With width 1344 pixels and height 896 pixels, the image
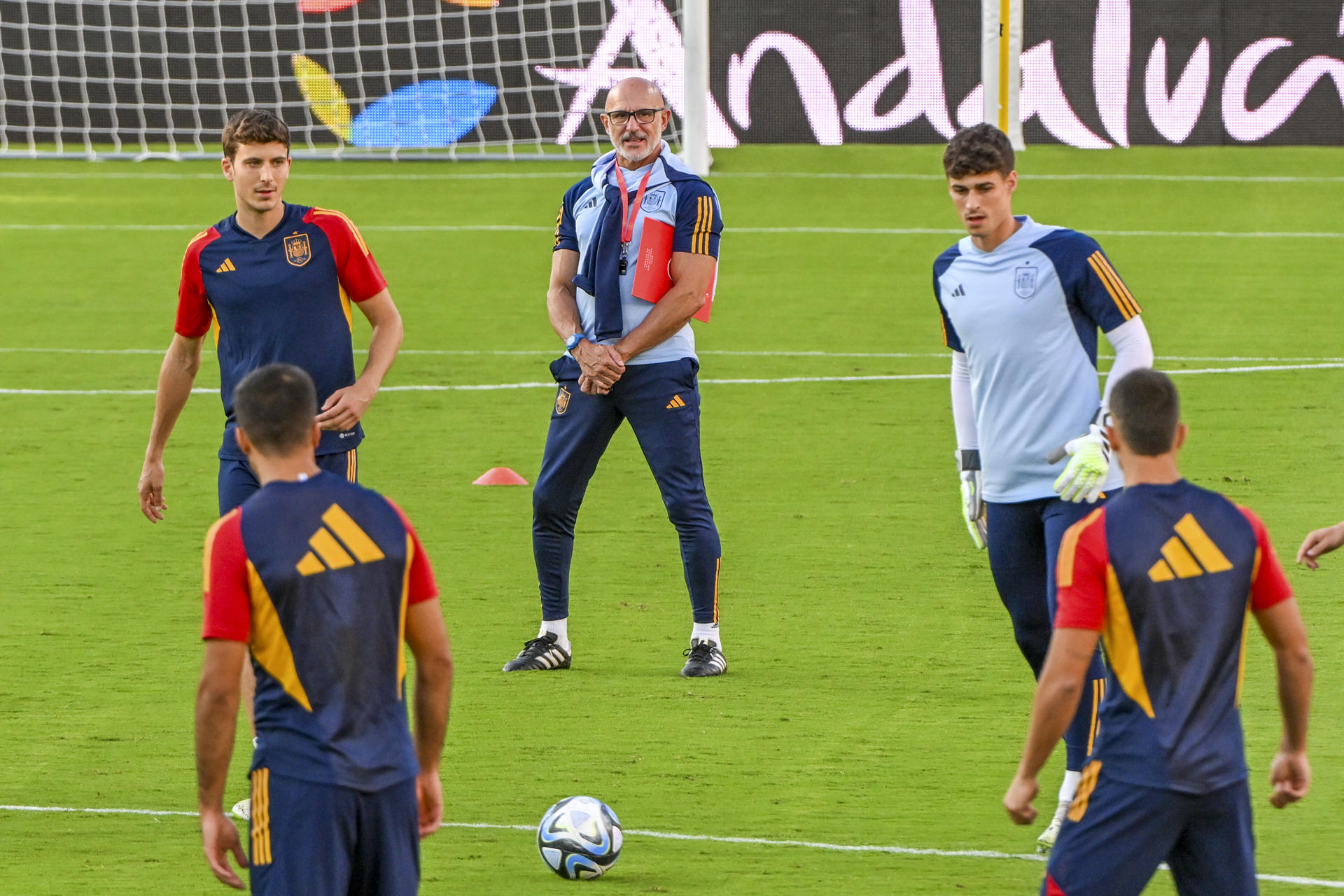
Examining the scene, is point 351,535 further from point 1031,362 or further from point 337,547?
point 1031,362

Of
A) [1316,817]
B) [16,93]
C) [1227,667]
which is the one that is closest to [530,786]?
[1316,817]

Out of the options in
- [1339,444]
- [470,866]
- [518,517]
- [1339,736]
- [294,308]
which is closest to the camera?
[470,866]

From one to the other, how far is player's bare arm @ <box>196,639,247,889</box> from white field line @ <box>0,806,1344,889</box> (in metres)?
2.05

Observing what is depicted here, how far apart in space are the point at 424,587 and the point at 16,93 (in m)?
22.1

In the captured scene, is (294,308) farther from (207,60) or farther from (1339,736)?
(207,60)

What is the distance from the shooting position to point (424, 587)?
3.78m

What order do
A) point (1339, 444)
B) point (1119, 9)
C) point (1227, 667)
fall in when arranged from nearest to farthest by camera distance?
point (1227, 667), point (1339, 444), point (1119, 9)

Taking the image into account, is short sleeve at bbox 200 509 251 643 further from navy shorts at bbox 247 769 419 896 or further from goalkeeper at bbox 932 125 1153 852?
goalkeeper at bbox 932 125 1153 852

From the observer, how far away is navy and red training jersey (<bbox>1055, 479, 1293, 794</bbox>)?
3689mm

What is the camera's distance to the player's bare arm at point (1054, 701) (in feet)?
12.3

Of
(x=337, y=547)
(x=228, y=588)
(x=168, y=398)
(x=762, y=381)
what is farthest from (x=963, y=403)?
(x=762, y=381)

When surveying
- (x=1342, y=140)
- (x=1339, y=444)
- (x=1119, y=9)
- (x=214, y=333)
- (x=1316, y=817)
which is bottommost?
(x=1316, y=817)

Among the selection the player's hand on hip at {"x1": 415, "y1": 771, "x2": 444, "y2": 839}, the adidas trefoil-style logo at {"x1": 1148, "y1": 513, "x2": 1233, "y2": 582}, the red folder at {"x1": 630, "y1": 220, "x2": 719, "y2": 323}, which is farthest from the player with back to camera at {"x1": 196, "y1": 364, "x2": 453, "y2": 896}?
the red folder at {"x1": 630, "y1": 220, "x2": 719, "y2": 323}

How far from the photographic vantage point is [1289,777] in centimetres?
392
